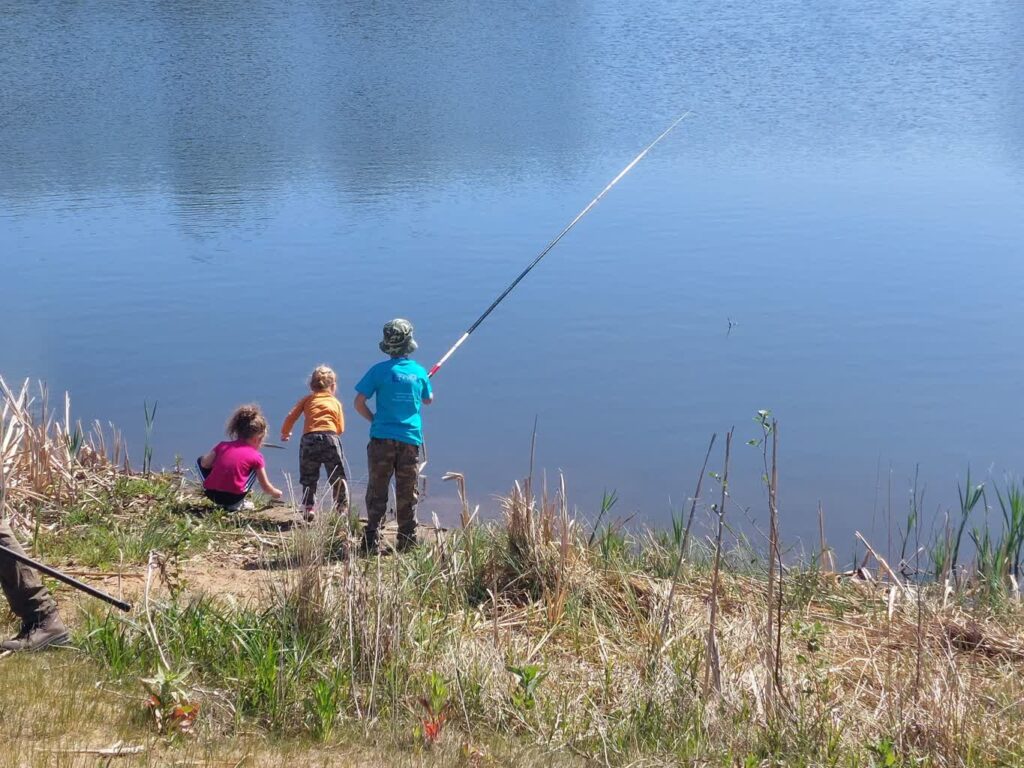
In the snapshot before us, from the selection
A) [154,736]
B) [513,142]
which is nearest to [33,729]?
[154,736]

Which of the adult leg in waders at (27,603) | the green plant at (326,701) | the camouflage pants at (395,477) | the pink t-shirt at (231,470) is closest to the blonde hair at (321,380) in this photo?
the pink t-shirt at (231,470)

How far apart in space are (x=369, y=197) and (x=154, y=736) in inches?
576

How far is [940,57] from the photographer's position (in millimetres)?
27531

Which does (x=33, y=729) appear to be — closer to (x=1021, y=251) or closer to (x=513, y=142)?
(x=1021, y=251)

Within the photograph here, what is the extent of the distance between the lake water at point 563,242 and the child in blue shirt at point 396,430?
1.80 m

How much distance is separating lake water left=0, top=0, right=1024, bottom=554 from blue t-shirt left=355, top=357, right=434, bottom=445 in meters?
1.93

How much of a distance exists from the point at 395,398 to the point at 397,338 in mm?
343

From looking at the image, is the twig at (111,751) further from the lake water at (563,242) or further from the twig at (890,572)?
the lake water at (563,242)

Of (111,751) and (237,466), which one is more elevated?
(237,466)

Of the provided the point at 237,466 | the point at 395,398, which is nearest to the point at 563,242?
the point at 237,466

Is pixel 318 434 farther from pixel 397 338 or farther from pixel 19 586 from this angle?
pixel 19 586

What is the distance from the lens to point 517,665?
504cm

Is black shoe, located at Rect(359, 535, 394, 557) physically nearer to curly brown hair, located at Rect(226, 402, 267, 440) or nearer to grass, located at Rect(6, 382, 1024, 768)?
grass, located at Rect(6, 382, 1024, 768)

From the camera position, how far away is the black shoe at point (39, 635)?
4.95 metres
